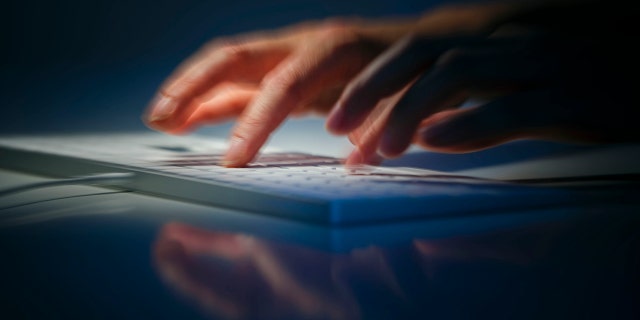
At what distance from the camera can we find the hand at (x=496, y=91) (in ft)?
3.02

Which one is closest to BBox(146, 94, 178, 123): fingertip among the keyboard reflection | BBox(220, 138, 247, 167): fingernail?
BBox(220, 138, 247, 167): fingernail

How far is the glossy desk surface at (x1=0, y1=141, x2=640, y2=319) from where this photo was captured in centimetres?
45

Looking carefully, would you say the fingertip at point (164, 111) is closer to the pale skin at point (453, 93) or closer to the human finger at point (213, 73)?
the human finger at point (213, 73)

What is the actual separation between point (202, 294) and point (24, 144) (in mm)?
767

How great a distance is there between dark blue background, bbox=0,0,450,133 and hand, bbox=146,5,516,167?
1.90 feet

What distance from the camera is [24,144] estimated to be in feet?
3.73

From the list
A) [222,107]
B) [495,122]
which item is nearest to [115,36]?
[222,107]

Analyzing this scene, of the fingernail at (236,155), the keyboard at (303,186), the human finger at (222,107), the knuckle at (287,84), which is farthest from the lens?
the human finger at (222,107)

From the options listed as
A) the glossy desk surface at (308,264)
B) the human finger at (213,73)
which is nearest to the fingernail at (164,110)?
the human finger at (213,73)

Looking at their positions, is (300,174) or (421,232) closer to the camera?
(421,232)

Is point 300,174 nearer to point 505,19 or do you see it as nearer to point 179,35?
point 505,19

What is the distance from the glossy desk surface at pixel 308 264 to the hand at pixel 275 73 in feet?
0.79

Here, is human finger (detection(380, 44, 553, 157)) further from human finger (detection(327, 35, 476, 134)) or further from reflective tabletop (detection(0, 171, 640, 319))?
reflective tabletop (detection(0, 171, 640, 319))

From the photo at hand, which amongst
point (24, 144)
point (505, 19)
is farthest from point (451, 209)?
point (24, 144)
